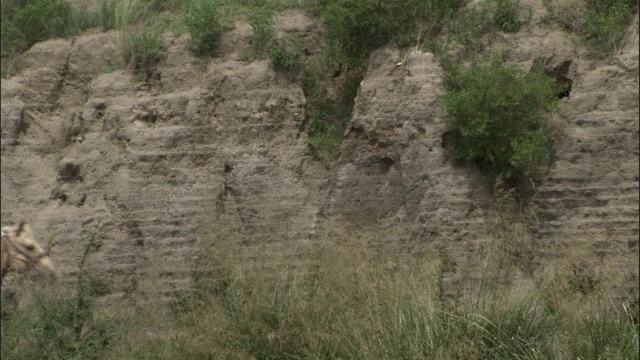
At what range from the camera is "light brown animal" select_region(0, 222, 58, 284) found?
316 inches

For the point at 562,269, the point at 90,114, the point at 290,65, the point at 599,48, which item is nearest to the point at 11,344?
the point at 90,114

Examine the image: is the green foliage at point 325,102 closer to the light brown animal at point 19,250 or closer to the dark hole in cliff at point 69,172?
the dark hole in cliff at point 69,172

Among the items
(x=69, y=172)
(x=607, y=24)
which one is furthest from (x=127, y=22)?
(x=607, y=24)

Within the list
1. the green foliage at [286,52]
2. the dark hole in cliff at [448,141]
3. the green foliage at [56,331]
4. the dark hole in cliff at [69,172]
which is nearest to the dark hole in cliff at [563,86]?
the dark hole in cliff at [448,141]

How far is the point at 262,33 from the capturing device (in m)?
11.0

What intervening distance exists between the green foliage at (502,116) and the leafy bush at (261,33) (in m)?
2.19

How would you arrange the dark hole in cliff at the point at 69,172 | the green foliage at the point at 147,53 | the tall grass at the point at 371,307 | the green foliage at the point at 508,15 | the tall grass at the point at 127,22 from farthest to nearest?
the tall grass at the point at 127,22 < the green foliage at the point at 147,53 < the dark hole in cliff at the point at 69,172 < the green foliage at the point at 508,15 < the tall grass at the point at 371,307

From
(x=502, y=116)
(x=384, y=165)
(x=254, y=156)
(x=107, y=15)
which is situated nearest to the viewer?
(x=502, y=116)

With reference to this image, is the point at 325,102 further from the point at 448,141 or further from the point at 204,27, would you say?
the point at 448,141

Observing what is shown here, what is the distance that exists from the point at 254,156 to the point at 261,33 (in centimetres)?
136

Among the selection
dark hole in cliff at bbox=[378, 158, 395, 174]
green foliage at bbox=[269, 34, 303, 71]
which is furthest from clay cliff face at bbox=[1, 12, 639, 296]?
green foliage at bbox=[269, 34, 303, 71]

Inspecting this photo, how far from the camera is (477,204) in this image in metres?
9.53

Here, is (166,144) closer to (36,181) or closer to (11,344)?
(36,181)

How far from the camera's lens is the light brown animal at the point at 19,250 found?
8016mm
